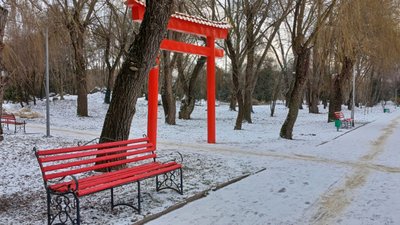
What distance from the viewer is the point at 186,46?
528 inches

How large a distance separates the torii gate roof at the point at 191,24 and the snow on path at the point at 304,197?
5240mm

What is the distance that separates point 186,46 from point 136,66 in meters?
6.37

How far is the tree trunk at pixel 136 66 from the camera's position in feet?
23.2

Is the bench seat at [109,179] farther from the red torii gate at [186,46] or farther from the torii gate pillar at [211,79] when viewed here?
the torii gate pillar at [211,79]

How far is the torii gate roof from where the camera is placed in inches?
444

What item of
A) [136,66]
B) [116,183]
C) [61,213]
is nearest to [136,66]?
[136,66]

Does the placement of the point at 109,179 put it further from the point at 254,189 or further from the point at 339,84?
the point at 339,84

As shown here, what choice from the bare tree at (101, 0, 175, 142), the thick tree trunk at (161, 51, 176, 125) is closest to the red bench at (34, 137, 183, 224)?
the bare tree at (101, 0, 175, 142)

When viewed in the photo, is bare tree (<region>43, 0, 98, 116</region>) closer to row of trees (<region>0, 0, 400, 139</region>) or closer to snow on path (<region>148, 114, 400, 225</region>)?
row of trees (<region>0, 0, 400, 139</region>)

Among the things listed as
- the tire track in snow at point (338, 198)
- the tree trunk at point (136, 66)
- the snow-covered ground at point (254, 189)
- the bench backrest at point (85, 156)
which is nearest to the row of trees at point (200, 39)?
the tree trunk at point (136, 66)

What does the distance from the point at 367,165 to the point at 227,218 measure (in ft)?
18.7

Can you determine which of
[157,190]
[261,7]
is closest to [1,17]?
[157,190]

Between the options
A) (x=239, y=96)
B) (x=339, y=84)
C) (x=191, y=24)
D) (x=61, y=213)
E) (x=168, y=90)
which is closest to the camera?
(x=61, y=213)

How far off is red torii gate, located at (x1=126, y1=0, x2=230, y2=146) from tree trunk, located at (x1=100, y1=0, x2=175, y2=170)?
3751 mm
